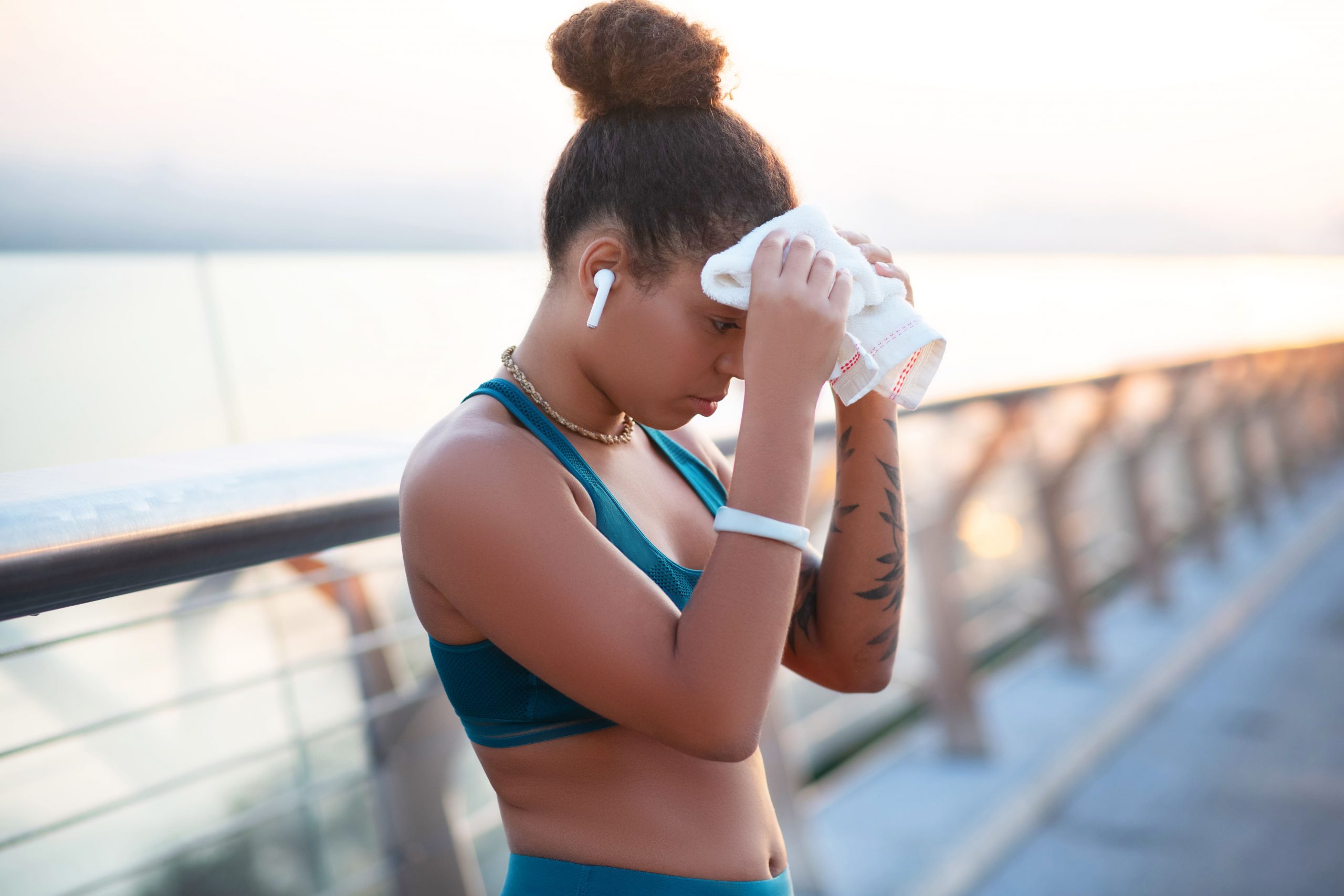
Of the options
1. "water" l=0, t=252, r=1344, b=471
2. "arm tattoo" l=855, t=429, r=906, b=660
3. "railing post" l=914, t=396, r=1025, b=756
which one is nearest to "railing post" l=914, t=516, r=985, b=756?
"railing post" l=914, t=396, r=1025, b=756

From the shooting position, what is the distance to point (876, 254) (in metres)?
0.86

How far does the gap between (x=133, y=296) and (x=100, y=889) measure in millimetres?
1087

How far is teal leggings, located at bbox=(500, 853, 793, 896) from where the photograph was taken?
77cm

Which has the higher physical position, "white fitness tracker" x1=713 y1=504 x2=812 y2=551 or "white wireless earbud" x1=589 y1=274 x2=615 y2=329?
"white wireless earbud" x1=589 y1=274 x2=615 y2=329

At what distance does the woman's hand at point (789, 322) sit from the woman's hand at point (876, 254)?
0.51ft

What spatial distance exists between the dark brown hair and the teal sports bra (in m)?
0.14

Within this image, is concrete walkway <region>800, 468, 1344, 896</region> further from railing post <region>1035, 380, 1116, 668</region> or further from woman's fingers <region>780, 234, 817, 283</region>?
woman's fingers <region>780, 234, 817, 283</region>

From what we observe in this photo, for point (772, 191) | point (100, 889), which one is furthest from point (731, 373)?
point (100, 889)

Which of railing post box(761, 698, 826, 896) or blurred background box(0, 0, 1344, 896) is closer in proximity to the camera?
blurred background box(0, 0, 1344, 896)

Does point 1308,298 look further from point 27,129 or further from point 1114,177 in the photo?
point 27,129

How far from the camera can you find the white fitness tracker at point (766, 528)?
666 mm

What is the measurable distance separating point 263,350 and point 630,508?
165 centimetres

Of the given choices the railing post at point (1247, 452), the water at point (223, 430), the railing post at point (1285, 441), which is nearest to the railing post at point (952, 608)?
the water at point (223, 430)

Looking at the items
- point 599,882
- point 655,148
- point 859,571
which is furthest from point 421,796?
point 655,148
